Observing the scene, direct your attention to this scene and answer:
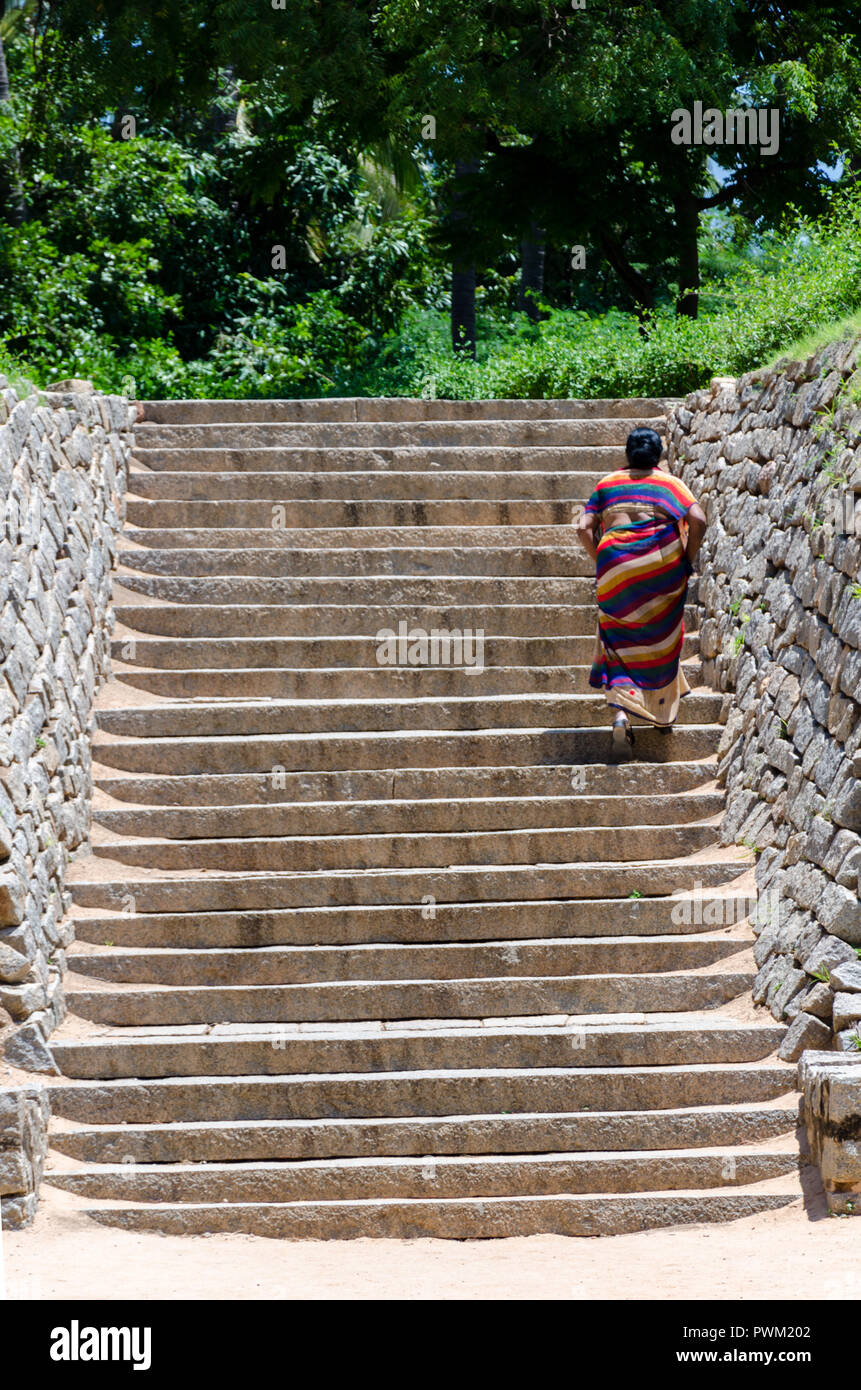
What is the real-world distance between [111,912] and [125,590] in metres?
2.48

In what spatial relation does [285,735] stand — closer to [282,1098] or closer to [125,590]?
[125,590]

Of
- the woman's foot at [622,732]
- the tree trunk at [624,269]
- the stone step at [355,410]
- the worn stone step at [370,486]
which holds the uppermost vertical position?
the tree trunk at [624,269]

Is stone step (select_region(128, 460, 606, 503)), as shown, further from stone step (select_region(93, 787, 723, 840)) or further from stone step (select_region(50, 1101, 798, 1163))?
stone step (select_region(50, 1101, 798, 1163))

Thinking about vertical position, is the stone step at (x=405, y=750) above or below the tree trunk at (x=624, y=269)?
below

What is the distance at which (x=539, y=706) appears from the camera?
293 inches

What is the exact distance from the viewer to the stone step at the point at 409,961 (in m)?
6.16

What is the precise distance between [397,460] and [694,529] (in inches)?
109

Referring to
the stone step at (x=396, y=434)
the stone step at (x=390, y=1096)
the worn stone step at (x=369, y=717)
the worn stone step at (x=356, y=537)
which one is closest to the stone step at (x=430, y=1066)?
the stone step at (x=390, y=1096)

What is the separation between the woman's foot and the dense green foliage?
106 inches

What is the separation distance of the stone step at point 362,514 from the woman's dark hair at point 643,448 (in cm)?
162

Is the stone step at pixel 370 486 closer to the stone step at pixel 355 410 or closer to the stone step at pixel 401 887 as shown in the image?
the stone step at pixel 355 410

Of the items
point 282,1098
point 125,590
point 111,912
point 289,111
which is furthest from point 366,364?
point 282,1098

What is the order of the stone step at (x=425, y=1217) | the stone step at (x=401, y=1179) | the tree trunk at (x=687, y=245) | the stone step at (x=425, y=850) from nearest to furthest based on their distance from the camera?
the stone step at (x=425, y=1217) < the stone step at (x=401, y=1179) < the stone step at (x=425, y=850) < the tree trunk at (x=687, y=245)

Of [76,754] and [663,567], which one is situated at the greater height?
[663,567]
